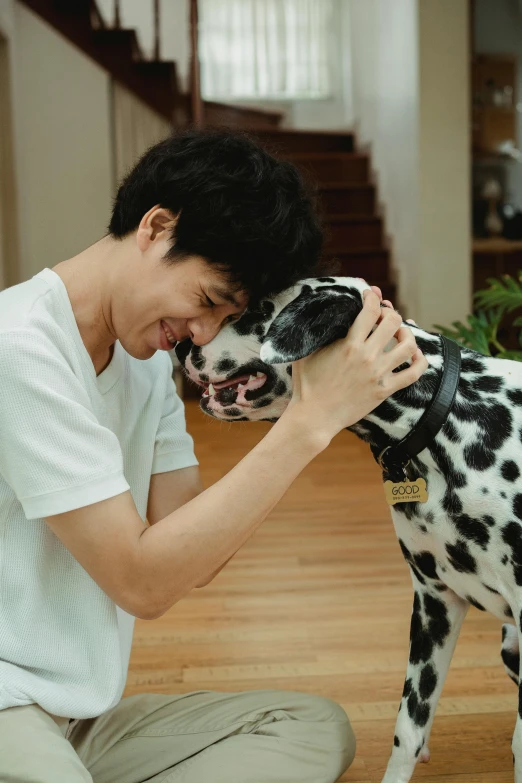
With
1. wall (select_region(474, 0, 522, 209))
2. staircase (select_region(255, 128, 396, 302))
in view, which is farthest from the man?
wall (select_region(474, 0, 522, 209))

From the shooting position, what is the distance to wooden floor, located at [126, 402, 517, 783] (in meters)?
2.07

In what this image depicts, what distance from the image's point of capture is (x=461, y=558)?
1502mm

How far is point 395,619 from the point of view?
2771mm

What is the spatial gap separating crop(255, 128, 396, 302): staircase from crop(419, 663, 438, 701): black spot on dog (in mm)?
5861

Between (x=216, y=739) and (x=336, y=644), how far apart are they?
969mm

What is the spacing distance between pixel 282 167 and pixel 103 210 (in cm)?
656

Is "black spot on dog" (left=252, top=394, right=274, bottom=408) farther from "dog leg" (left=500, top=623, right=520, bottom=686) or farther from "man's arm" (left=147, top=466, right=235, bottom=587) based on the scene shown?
"dog leg" (left=500, top=623, right=520, bottom=686)

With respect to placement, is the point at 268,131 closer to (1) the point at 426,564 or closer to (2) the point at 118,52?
(2) the point at 118,52

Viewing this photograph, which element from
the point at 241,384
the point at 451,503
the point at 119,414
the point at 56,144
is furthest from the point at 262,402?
the point at 56,144

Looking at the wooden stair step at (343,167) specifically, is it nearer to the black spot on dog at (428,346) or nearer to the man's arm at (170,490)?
the man's arm at (170,490)

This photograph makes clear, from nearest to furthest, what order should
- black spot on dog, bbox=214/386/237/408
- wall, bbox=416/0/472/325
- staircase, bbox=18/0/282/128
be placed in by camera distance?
black spot on dog, bbox=214/386/237/408 < wall, bbox=416/0/472/325 < staircase, bbox=18/0/282/128

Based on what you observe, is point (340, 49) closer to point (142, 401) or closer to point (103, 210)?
point (103, 210)

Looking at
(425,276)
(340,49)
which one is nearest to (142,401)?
(425,276)

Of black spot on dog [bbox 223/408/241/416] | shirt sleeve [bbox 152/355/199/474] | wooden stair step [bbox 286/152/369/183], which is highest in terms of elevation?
wooden stair step [bbox 286/152/369/183]
